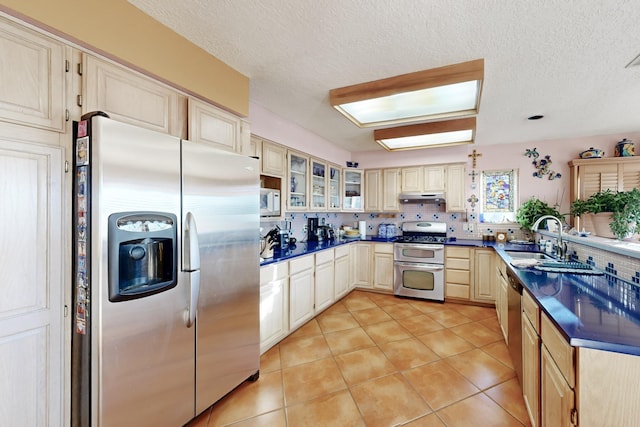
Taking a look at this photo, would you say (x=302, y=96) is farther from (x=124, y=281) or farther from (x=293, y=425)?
(x=293, y=425)

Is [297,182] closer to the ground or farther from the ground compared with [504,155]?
closer to the ground

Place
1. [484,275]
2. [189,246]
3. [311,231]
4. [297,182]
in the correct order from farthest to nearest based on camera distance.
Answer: [311,231] → [484,275] → [297,182] → [189,246]

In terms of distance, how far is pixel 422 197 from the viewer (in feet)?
14.4

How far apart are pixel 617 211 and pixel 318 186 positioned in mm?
3502

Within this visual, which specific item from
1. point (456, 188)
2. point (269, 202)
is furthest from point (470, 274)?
point (269, 202)

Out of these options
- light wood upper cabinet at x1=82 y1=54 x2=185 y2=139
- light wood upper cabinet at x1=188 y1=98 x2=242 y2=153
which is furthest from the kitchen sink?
light wood upper cabinet at x1=82 y1=54 x2=185 y2=139

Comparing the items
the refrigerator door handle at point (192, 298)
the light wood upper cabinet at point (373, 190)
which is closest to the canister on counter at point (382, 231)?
the light wood upper cabinet at point (373, 190)

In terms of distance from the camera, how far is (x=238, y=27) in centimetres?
167

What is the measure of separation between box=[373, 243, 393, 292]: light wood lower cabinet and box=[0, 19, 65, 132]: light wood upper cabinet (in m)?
3.88

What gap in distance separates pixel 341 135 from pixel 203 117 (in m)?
2.36

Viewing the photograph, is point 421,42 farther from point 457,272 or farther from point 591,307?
point 457,272

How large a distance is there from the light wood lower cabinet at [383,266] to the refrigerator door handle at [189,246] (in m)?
3.23

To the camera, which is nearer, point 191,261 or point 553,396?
point 553,396

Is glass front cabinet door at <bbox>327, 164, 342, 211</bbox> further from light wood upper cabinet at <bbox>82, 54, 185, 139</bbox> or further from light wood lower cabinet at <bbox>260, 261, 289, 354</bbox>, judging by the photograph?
light wood upper cabinet at <bbox>82, 54, 185, 139</bbox>
